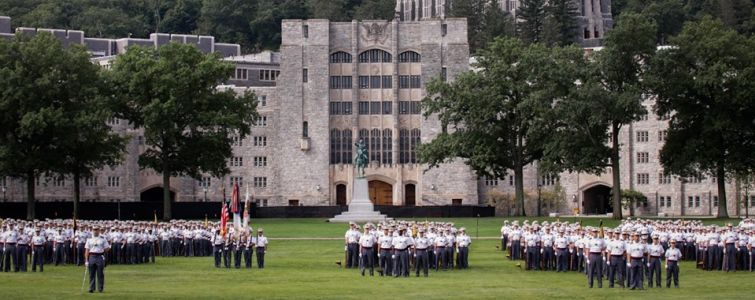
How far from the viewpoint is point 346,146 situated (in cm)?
14588

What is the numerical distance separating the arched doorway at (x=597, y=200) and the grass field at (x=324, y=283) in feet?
258

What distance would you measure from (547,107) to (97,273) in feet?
189

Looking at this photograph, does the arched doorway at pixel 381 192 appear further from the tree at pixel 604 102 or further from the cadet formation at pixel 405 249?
the cadet formation at pixel 405 249

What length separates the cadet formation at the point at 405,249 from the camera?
186 ft

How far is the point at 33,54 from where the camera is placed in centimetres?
10725

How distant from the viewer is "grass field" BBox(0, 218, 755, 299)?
4722 centimetres

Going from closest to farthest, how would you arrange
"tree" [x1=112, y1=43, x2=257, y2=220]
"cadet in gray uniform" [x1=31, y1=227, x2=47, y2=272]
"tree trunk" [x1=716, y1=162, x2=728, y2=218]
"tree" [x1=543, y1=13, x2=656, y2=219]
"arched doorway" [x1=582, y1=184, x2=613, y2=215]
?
"cadet in gray uniform" [x1=31, y1=227, x2=47, y2=272], "tree" [x1=543, y1=13, x2=656, y2=219], "tree trunk" [x1=716, y1=162, x2=728, y2=218], "tree" [x1=112, y1=43, x2=257, y2=220], "arched doorway" [x1=582, y1=184, x2=613, y2=215]

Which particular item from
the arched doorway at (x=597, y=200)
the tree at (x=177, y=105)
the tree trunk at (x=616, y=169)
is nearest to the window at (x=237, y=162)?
the tree at (x=177, y=105)

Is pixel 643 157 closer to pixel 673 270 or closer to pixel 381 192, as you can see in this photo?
pixel 381 192

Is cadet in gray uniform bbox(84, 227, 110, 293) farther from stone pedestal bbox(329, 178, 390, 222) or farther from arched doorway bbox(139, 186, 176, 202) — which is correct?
arched doorway bbox(139, 186, 176, 202)

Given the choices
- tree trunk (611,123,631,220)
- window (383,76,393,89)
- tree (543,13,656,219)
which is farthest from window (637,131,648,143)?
tree (543,13,656,219)

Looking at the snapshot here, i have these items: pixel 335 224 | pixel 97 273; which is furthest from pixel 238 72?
pixel 97 273

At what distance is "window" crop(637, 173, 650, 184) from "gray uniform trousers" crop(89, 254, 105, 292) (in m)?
101

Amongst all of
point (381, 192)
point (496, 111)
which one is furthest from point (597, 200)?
point (496, 111)
